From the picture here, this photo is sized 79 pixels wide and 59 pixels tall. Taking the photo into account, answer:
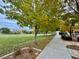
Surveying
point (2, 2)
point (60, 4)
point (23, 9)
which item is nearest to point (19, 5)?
point (23, 9)

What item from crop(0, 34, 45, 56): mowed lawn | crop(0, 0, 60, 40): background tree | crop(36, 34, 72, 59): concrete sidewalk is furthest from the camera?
crop(0, 0, 60, 40): background tree

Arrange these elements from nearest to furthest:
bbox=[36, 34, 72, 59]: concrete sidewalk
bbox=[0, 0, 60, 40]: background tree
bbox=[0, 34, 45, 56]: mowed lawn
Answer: bbox=[36, 34, 72, 59]: concrete sidewalk, bbox=[0, 34, 45, 56]: mowed lawn, bbox=[0, 0, 60, 40]: background tree

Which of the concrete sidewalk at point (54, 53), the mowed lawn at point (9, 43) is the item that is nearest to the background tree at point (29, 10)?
the mowed lawn at point (9, 43)

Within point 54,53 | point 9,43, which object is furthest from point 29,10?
point 54,53

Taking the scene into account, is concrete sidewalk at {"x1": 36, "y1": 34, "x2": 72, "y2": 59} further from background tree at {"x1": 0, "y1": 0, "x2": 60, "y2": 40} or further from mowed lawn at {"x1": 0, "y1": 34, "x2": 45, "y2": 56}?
background tree at {"x1": 0, "y1": 0, "x2": 60, "y2": 40}

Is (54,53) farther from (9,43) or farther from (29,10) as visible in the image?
(9,43)

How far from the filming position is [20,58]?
9469mm

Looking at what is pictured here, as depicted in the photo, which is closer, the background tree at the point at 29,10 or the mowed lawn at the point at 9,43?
the mowed lawn at the point at 9,43

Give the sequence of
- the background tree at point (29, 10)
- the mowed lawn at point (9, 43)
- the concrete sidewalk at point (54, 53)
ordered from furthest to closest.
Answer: the background tree at point (29, 10), the mowed lawn at point (9, 43), the concrete sidewalk at point (54, 53)

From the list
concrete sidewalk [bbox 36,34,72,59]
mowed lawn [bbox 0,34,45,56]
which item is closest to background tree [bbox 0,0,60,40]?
mowed lawn [bbox 0,34,45,56]

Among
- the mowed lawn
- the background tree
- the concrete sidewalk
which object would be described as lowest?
the concrete sidewalk

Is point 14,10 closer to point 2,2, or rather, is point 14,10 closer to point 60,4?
point 2,2

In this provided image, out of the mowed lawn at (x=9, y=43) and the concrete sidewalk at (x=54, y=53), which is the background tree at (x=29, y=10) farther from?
the concrete sidewalk at (x=54, y=53)

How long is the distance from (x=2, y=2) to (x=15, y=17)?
164 centimetres
